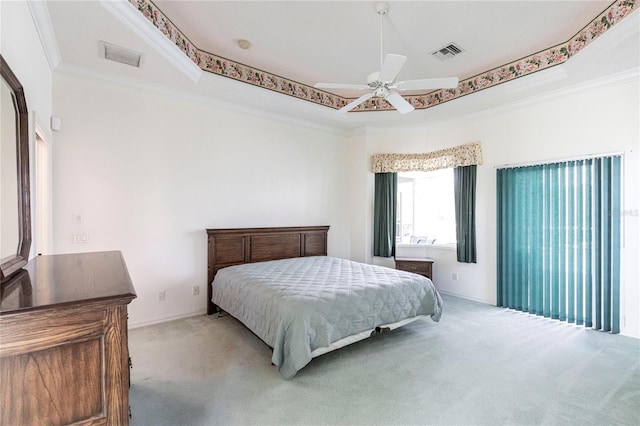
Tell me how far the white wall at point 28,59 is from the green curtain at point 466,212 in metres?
4.89

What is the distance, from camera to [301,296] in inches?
105

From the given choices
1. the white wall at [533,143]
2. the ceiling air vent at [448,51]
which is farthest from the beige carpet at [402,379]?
the ceiling air vent at [448,51]

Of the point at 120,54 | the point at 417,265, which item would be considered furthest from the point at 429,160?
the point at 120,54

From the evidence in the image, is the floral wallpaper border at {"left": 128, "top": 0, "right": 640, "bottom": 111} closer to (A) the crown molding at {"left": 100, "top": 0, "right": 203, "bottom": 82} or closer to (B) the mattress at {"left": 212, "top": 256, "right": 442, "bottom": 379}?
(A) the crown molding at {"left": 100, "top": 0, "right": 203, "bottom": 82}

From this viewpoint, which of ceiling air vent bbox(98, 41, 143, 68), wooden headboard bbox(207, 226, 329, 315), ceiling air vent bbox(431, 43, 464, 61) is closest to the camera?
ceiling air vent bbox(98, 41, 143, 68)

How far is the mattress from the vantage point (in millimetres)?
2461

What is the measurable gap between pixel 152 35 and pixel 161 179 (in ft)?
5.22

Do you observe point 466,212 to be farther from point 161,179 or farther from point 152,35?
point 152,35

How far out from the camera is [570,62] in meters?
3.21

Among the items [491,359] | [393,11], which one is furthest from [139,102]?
[491,359]

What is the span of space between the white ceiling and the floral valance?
72 centimetres

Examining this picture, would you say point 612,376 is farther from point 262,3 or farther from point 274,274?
point 262,3

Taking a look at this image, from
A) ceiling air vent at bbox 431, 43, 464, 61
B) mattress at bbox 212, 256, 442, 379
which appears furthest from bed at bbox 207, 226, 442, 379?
ceiling air vent at bbox 431, 43, 464, 61

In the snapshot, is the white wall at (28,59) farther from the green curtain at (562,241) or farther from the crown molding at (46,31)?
the green curtain at (562,241)
